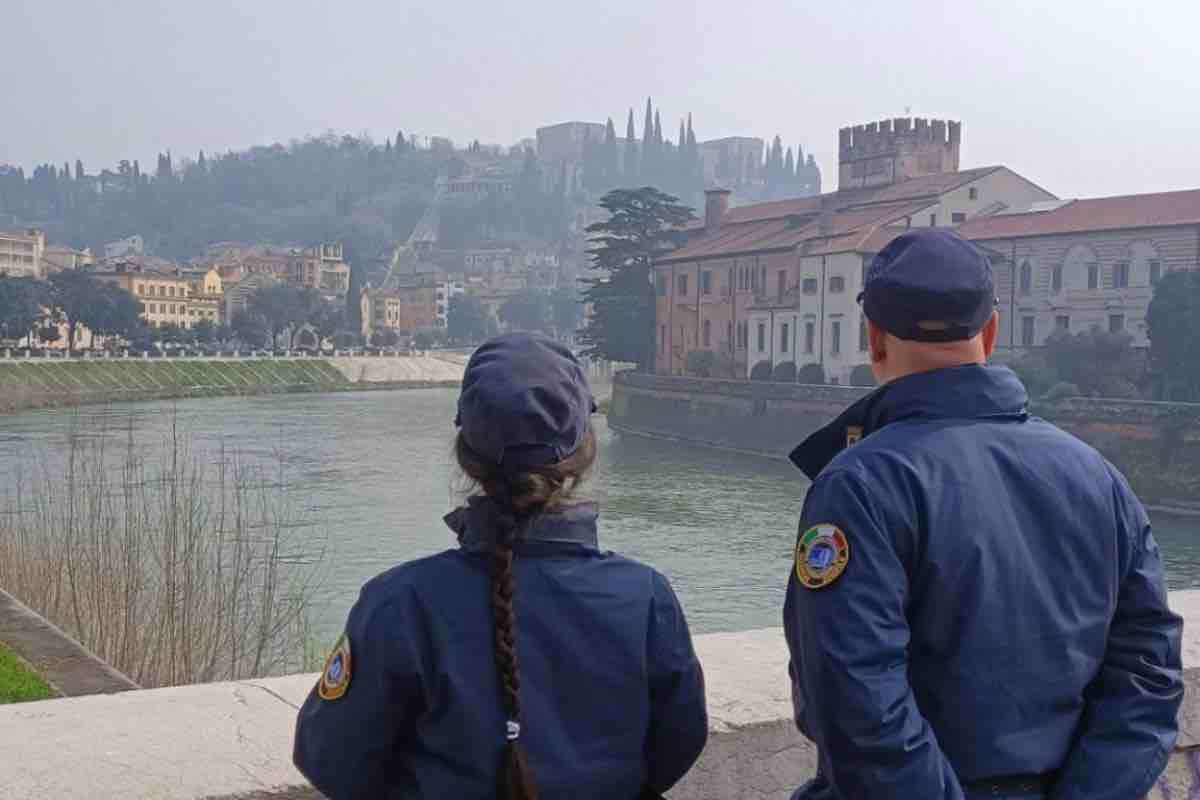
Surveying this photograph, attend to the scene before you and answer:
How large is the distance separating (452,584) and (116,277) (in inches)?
3189

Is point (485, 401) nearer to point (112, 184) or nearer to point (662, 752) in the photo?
point (662, 752)

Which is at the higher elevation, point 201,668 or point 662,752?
point 662,752

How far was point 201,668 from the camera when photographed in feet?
23.6

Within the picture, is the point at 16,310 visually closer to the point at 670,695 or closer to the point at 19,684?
the point at 19,684

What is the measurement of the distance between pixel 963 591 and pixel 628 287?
49080 mm

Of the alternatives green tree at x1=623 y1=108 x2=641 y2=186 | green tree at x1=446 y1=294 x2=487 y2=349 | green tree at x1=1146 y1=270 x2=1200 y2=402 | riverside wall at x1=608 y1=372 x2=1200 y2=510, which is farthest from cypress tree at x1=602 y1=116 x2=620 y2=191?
green tree at x1=1146 y1=270 x2=1200 y2=402

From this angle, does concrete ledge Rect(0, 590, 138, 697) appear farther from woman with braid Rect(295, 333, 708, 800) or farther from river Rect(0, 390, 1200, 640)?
woman with braid Rect(295, 333, 708, 800)

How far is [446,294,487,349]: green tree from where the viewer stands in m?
95.0

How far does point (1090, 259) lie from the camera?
3534 centimetres

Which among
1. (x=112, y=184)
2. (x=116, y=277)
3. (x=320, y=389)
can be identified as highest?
(x=112, y=184)

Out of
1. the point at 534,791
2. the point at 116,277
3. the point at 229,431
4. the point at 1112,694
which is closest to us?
the point at 534,791

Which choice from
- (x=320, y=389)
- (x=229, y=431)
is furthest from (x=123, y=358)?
(x=229, y=431)

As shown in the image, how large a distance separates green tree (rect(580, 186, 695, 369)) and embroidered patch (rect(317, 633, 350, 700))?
48252 mm

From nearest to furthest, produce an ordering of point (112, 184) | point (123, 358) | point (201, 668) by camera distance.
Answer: point (201, 668), point (123, 358), point (112, 184)
